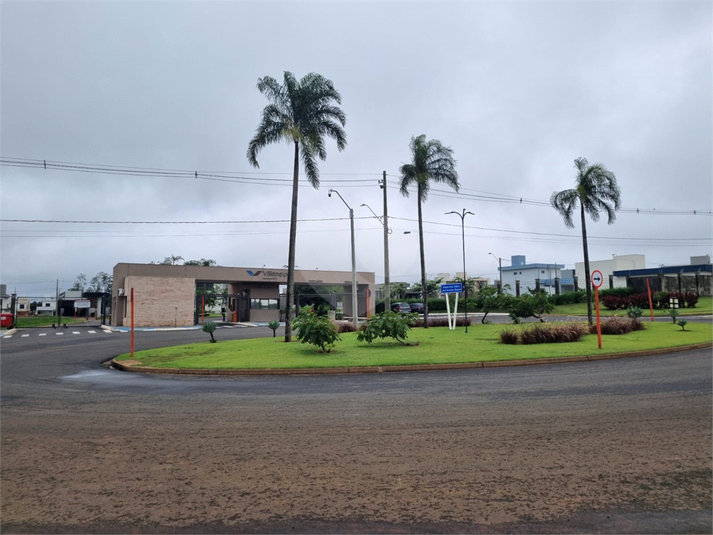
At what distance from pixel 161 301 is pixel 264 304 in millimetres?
12041

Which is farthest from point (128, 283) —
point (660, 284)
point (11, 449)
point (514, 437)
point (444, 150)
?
point (660, 284)

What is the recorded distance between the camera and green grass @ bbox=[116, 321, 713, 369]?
14906 mm

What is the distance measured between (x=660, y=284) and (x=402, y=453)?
62.8 meters

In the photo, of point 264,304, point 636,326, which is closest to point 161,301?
point 264,304

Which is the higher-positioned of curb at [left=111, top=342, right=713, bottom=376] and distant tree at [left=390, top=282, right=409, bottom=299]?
distant tree at [left=390, top=282, right=409, bottom=299]

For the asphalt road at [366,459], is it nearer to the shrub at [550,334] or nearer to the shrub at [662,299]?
the shrub at [550,334]

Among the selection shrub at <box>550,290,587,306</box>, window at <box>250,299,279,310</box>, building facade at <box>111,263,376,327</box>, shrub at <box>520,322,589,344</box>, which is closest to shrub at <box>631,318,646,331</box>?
shrub at <box>520,322,589,344</box>

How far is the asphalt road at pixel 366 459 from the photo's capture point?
167 inches

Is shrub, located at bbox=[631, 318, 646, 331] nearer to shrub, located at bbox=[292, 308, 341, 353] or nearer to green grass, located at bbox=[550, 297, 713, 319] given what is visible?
shrub, located at bbox=[292, 308, 341, 353]

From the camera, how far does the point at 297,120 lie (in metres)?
22.2

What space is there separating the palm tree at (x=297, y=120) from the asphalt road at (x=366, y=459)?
1328cm

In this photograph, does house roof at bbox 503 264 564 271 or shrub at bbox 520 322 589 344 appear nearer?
shrub at bbox 520 322 589 344

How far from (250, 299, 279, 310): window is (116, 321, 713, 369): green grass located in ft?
108

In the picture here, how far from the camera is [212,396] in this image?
1005 centimetres
